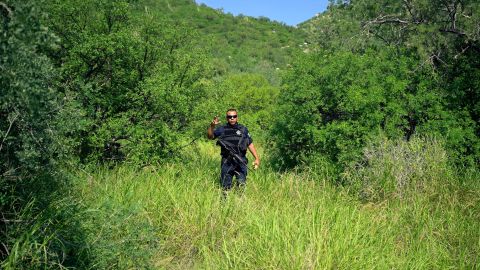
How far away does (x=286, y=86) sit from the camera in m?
9.53

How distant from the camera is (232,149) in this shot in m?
6.96

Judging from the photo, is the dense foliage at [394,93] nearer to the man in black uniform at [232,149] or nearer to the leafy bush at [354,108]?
the leafy bush at [354,108]

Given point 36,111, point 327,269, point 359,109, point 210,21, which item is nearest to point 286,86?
point 359,109

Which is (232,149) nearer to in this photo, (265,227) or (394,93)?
(265,227)

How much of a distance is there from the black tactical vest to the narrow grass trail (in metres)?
0.68

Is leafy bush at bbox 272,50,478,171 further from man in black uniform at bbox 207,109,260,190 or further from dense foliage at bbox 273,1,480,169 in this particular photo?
man in black uniform at bbox 207,109,260,190

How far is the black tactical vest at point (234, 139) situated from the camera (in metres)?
6.98

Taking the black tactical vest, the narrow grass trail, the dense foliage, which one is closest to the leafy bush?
the dense foliage

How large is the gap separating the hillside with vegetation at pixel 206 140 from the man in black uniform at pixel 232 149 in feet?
0.91

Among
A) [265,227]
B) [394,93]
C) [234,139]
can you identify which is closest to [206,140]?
[234,139]

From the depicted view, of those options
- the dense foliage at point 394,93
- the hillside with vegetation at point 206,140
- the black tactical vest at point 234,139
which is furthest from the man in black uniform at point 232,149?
the dense foliage at point 394,93

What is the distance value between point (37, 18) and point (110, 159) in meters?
5.75

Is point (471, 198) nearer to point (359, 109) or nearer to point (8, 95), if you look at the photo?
point (359, 109)

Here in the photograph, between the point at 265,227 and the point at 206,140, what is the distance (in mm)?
4731
